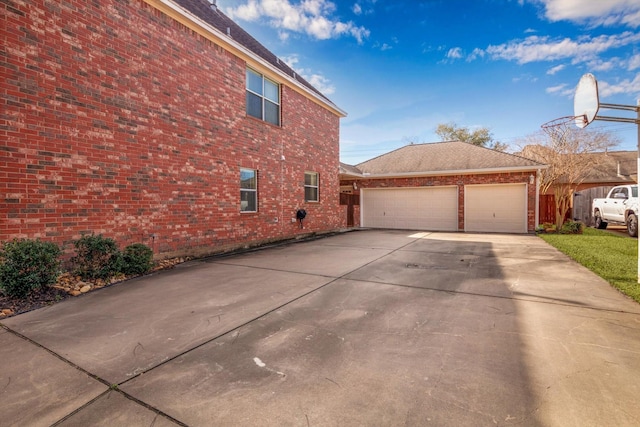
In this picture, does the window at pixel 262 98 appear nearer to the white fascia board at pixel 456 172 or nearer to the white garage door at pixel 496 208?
the white fascia board at pixel 456 172

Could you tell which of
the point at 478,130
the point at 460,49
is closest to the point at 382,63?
the point at 460,49

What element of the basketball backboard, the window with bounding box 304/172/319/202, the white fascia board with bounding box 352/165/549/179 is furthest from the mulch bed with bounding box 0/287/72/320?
the white fascia board with bounding box 352/165/549/179

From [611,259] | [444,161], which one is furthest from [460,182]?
[611,259]

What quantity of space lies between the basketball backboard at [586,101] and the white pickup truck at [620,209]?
9032 millimetres

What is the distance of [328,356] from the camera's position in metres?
2.48

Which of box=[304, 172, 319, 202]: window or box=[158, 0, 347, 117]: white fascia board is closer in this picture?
box=[158, 0, 347, 117]: white fascia board

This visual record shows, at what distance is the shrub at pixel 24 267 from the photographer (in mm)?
3781

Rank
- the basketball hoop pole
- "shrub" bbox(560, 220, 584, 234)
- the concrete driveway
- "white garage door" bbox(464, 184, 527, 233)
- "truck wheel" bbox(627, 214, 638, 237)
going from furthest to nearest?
"white garage door" bbox(464, 184, 527, 233), "shrub" bbox(560, 220, 584, 234), "truck wheel" bbox(627, 214, 638, 237), the basketball hoop pole, the concrete driveway

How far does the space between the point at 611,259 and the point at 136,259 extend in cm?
1033

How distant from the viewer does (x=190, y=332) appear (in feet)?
9.78

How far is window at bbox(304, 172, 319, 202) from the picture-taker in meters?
12.0

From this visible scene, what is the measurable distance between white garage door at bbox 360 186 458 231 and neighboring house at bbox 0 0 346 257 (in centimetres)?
776

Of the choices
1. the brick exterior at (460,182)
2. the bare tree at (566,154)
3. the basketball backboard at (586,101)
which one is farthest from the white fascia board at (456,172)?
the basketball backboard at (586,101)

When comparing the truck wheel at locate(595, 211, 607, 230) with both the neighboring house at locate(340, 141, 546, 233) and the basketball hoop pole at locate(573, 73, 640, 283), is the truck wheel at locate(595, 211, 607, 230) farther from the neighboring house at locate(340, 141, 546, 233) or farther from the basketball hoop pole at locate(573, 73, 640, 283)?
the basketball hoop pole at locate(573, 73, 640, 283)
